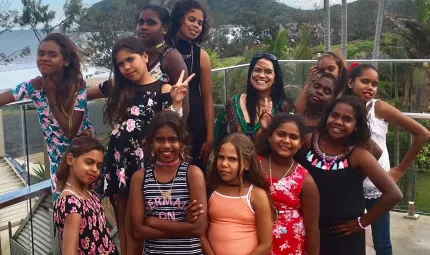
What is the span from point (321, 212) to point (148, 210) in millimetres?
872

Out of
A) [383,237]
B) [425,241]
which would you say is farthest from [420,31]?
[383,237]

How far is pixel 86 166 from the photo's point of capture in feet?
8.13

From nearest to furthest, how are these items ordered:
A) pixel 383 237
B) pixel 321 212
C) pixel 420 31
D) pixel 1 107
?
pixel 321 212 → pixel 1 107 → pixel 383 237 → pixel 420 31

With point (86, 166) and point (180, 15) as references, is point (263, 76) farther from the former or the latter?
point (86, 166)

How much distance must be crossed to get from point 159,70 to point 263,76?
620 millimetres

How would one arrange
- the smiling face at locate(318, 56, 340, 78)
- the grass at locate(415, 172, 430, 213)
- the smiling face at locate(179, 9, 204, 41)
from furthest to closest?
the grass at locate(415, 172, 430, 213), the smiling face at locate(318, 56, 340, 78), the smiling face at locate(179, 9, 204, 41)

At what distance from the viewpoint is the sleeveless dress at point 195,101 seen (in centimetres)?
314

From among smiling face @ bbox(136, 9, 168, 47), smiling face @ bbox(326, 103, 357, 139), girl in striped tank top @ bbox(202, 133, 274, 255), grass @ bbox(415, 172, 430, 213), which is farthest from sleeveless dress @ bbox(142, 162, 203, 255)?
grass @ bbox(415, 172, 430, 213)

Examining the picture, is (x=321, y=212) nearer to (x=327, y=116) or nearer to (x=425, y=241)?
(x=327, y=116)

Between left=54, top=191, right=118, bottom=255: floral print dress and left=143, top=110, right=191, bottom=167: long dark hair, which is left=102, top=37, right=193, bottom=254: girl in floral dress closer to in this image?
left=143, top=110, right=191, bottom=167: long dark hair

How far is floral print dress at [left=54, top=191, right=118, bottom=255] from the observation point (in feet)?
7.75

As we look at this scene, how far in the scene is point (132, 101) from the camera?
2662 mm

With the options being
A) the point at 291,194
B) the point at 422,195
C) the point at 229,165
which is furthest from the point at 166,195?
the point at 422,195

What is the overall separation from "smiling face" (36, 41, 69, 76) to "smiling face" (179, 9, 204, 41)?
0.76 metres
